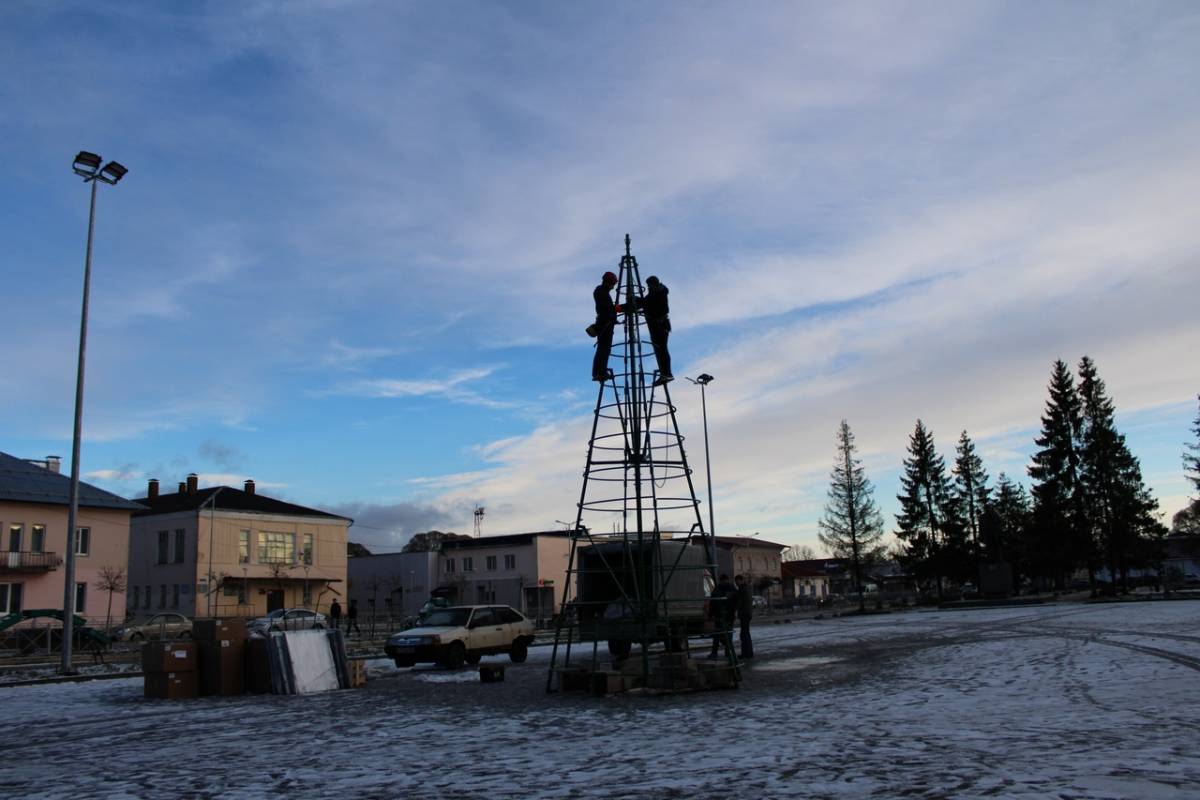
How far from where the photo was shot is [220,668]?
16594 millimetres

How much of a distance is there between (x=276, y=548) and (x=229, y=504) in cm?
430

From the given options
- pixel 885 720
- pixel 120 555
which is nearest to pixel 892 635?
pixel 885 720

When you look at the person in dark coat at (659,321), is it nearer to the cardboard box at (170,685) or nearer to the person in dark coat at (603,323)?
the person in dark coat at (603,323)

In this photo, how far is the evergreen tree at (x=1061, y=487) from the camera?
62228 millimetres

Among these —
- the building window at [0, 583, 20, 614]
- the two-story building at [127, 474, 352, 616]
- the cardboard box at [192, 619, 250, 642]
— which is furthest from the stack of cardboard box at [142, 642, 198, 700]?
the two-story building at [127, 474, 352, 616]

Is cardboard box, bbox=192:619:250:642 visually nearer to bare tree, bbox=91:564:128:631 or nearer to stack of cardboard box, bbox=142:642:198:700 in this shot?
stack of cardboard box, bbox=142:642:198:700

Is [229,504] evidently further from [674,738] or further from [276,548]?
[674,738]

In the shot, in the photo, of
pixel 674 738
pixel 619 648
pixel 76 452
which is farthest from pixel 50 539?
pixel 674 738

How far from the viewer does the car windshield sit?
2283cm

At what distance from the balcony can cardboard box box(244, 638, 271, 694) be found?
109ft

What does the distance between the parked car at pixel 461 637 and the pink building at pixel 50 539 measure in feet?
90.3

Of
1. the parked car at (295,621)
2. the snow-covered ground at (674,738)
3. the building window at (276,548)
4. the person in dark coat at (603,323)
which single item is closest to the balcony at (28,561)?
the parked car at (295,621)

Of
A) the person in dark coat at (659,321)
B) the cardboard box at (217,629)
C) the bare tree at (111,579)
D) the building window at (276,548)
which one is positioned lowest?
the cardboard box at (217,629)

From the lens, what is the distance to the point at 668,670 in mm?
14539
